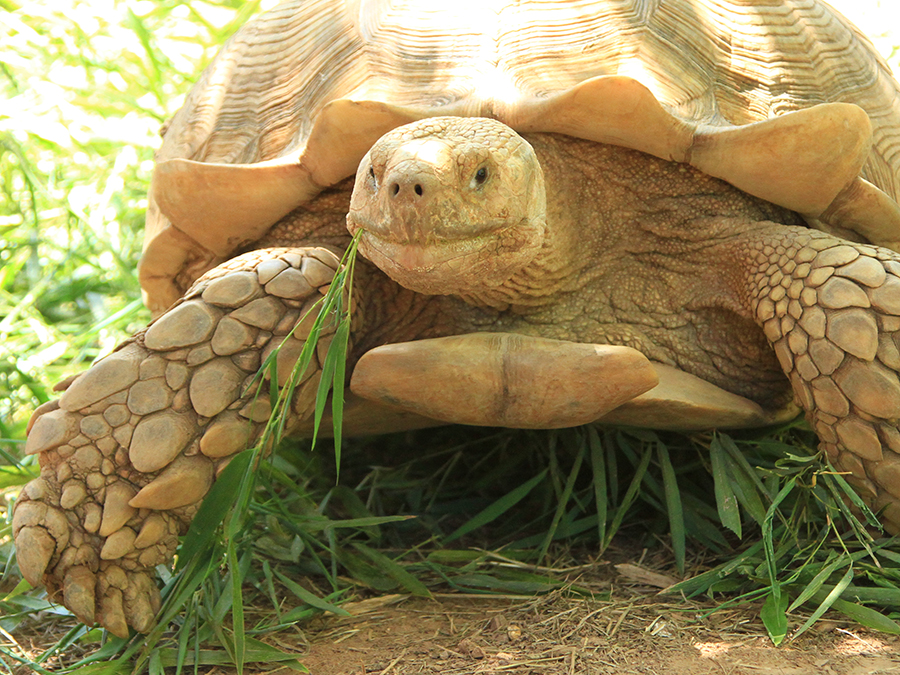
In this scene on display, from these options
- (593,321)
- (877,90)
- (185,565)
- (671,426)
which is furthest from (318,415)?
(877,90)

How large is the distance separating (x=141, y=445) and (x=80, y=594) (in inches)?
14.4

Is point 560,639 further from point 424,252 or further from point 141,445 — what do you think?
point 141,445

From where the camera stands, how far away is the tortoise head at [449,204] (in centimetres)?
181

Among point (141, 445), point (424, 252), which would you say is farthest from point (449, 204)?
point (141, 445)

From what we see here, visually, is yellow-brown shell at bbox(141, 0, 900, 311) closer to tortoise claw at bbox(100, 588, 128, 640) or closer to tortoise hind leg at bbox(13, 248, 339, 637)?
tortoise hind leg at bbox(13, 248, 339, 637)

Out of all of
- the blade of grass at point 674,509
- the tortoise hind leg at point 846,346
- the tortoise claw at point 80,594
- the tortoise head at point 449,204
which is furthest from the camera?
the blade of grass at point 674,509

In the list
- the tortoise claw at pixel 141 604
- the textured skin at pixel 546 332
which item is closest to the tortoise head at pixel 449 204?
the textured skin at pixel 546 332

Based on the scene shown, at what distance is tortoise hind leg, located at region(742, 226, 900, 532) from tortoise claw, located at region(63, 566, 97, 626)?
184 centimetres

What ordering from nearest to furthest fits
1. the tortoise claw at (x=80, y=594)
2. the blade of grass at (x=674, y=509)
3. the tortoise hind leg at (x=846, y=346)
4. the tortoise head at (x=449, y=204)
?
the tortoise head at (x=449, y=204) → the tortoise claw at (x=80, y=594) → the tortoise hind leg at (x=846, y=346) → the blade of grass at (x=674, y=509)

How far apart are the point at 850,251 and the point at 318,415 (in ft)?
4.75

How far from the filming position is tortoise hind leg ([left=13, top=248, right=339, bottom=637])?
2.02 metres

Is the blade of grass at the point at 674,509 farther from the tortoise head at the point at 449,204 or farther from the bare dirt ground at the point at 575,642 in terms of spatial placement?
the tortoise head at the point at 449,204

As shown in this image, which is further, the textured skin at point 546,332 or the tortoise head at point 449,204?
the textured skin at point 546,332

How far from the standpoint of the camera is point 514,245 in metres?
2.04
